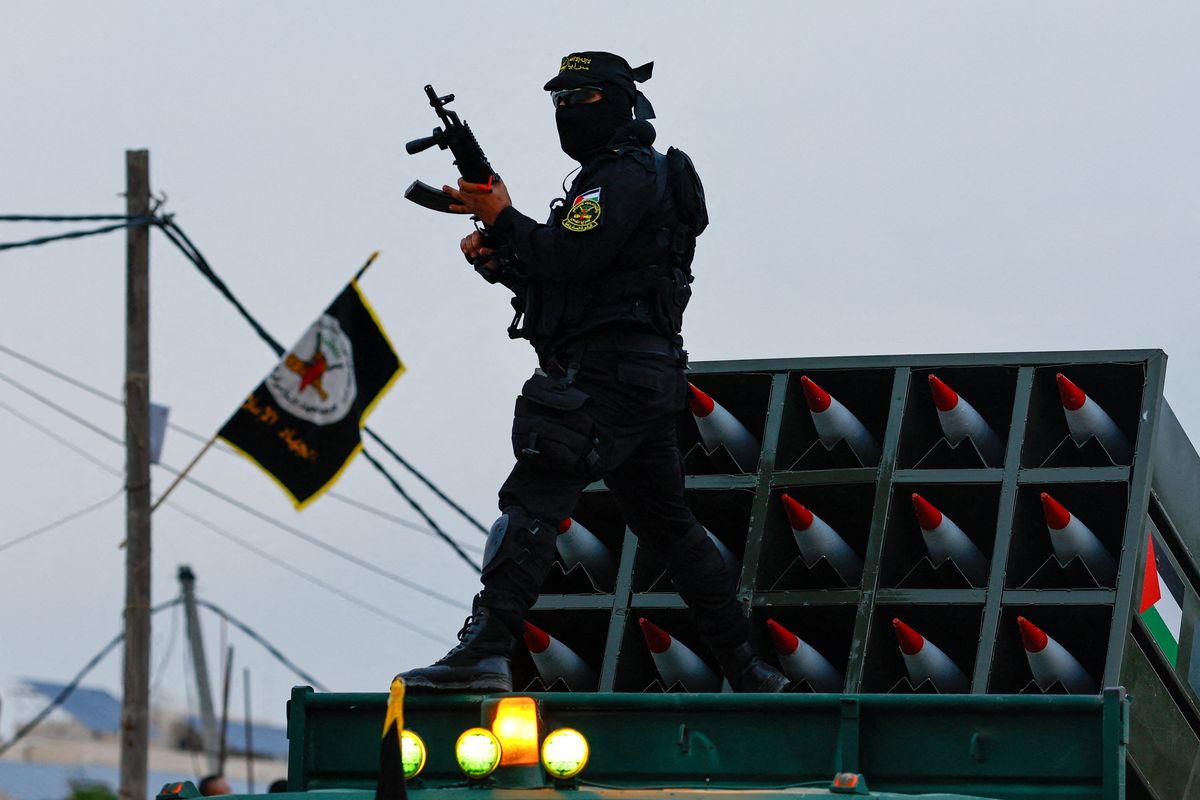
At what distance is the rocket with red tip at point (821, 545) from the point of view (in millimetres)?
5547

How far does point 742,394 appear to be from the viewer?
5992mm

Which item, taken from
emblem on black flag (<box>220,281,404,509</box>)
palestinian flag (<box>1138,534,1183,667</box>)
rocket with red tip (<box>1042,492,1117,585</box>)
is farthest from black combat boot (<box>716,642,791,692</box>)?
emblem on black flag (<box>220,281,404,509</box>)

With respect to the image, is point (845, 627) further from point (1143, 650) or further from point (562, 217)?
point (562, 217)

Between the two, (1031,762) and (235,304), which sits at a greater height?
(235,304)

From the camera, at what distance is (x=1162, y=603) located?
530cm

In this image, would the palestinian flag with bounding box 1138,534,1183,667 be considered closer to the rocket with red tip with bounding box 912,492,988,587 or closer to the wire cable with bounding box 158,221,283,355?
the rocket with red tip with bounding box 912,492,988,587

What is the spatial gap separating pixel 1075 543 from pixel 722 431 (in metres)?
1.14

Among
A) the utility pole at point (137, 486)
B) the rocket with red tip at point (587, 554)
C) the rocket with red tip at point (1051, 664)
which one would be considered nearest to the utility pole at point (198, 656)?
the utility pole at point (137, 486)

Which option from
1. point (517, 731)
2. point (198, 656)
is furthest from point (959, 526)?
point (198, 656)

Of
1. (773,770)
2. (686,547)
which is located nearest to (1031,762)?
(773,770)

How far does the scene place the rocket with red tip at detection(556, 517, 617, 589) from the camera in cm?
589

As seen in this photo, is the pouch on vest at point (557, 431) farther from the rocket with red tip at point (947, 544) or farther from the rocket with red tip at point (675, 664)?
the rocket with red tip at point (947, 544)

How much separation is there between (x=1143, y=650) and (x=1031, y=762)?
1.22 m

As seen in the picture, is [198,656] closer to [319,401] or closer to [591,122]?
[319,401]
